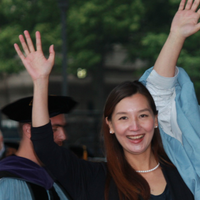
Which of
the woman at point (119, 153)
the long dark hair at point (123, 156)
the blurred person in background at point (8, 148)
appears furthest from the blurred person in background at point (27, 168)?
the blurred person in background at point (8, 148)

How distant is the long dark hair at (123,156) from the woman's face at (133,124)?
5cm

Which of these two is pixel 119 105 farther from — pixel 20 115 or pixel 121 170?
pixel 20 115

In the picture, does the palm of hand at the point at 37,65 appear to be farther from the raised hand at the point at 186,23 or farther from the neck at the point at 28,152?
the raised hand at the point at 186,23

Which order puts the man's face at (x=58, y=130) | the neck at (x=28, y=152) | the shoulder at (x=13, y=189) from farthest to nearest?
the man's face at (x=58, y=130), the neck at (x=28, y=152), the shoulder at (x=13, y=189)

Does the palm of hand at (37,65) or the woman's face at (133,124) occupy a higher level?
the palm of hand at (37,65)

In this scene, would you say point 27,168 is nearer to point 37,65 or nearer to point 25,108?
point 25,108

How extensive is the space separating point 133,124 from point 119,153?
0.26 metres

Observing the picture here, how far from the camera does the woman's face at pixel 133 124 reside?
211 cm

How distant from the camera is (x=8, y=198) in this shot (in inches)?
79.0

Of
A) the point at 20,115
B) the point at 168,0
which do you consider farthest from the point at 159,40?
the point at 20,115

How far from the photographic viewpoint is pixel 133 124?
2.10 meters

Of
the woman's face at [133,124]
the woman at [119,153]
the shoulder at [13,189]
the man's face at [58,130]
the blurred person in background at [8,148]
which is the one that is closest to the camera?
the woman at [119,153]

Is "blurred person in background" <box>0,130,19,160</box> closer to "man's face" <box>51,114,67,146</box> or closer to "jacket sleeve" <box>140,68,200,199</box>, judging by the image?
"man's face" <box>51,114,67,146</box>

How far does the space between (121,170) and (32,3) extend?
8806 millimetres
